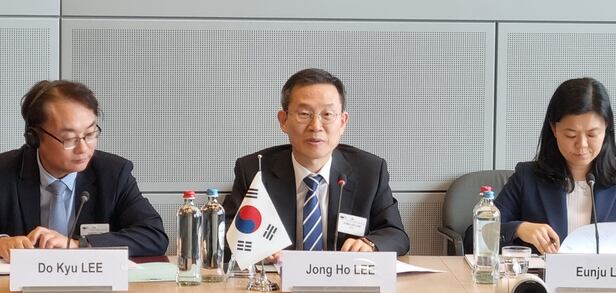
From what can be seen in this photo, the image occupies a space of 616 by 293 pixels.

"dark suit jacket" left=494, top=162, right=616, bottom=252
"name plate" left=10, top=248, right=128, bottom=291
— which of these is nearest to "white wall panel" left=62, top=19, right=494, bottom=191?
"dark suit jacket" left=494, top=162, right=616, bottom=252

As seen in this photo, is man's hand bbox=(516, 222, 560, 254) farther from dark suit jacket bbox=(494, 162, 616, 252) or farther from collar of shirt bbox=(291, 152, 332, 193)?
collar of shirt bbox=(291, 152, 332, 193)

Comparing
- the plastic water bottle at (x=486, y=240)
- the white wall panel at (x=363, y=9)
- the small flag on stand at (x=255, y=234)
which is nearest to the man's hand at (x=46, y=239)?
the small flag on stand at (x=255, y=234)

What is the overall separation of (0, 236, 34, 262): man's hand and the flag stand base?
768mm

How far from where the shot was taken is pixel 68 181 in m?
3.43

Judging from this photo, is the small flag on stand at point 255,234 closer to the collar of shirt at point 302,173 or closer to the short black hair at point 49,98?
the collar of shirt at point 302,173

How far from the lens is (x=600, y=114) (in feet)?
11.4

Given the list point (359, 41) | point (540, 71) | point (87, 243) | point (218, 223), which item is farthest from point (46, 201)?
point (540, 71)

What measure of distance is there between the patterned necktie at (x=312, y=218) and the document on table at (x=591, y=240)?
85cm

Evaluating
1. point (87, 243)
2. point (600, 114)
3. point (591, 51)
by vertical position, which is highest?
point (591, 51)

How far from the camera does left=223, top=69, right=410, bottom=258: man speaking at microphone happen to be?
11.0ft

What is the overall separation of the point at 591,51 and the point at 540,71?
0.29 m

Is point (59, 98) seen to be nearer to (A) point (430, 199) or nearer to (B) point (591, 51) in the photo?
(A) point (430, 199)

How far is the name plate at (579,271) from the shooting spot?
8.54 ft

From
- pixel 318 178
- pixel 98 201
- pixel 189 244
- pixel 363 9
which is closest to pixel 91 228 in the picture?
pixel 98 201
